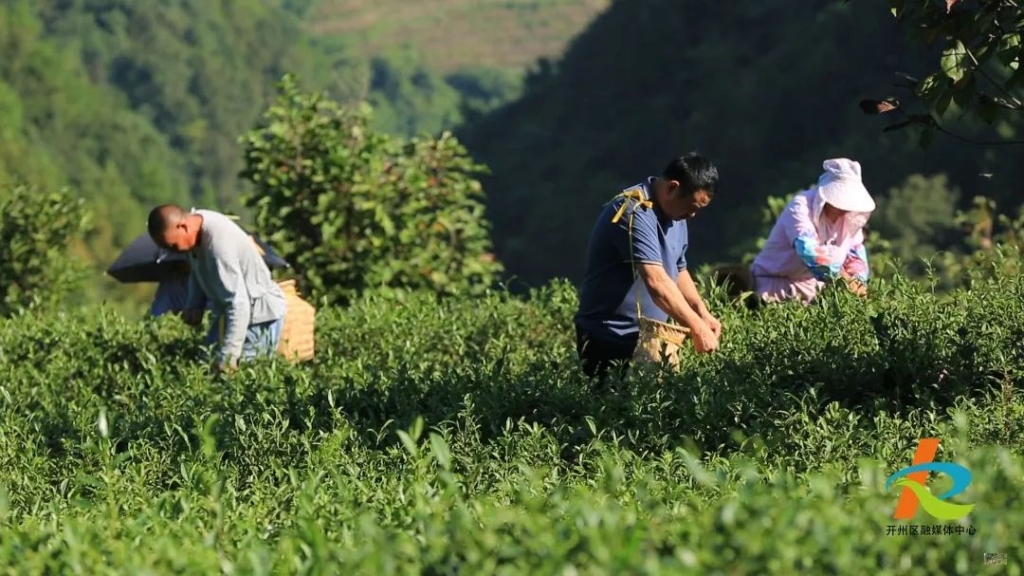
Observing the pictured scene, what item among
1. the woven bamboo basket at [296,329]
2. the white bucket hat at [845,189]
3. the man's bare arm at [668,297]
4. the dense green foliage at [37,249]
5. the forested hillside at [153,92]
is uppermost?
the man's bare arm at [668,297]

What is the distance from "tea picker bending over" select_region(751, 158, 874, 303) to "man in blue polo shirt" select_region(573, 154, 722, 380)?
122cm

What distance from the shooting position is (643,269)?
7.96 m

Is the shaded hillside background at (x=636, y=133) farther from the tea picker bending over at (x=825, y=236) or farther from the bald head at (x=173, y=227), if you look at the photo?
the tea picker bending over at (x=825, y=236)

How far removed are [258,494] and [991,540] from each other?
2.91m

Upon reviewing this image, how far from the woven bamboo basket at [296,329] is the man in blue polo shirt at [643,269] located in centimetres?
224

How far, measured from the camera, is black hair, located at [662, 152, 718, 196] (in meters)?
7.93

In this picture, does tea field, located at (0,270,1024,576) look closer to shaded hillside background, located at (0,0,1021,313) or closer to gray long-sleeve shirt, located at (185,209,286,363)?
gray long-sleeve shirt, located at (185,209,286,363)

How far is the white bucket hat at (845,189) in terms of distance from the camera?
945 cm

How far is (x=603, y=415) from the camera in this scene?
735cm

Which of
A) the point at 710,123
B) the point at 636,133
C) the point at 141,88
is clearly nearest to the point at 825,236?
the point at 710,123

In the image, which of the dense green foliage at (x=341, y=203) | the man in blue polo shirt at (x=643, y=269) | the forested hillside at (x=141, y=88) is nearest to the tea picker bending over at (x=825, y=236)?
the man in blue polo shirt at (x=643, y=269)

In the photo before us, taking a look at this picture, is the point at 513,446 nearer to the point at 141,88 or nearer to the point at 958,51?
the point at 958,51

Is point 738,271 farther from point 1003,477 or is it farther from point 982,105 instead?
point 1003,477

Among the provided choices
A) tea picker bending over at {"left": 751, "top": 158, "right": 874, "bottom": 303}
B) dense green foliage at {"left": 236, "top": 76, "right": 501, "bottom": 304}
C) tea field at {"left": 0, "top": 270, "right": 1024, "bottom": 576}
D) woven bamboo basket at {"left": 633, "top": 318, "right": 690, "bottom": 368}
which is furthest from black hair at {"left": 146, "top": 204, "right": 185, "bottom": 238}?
dense green foliage at {"left": 236, "top": 76, "right": 501, "bottom": 304}
